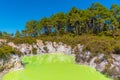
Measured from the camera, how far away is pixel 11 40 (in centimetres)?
4412

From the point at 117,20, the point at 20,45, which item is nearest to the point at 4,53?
the point at 20,45

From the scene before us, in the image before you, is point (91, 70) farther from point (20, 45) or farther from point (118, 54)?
point (20, 45)

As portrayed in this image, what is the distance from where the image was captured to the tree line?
53.8m

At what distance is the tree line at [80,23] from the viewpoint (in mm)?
53844

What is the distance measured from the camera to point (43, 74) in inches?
848

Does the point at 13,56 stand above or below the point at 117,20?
below

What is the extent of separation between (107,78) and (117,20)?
122 feet

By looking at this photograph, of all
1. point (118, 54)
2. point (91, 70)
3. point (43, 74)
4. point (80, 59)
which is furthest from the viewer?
point (80, 59)

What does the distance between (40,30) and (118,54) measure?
39509 mm

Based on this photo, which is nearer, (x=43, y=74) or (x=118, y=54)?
(x=43, y=74)

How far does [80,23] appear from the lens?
191 ft

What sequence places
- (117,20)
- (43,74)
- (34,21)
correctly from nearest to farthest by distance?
(43,74)
(117,20)
(34,21)

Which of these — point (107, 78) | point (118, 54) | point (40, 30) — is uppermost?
point (40, 30)

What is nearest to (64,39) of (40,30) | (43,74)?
(40,30)
